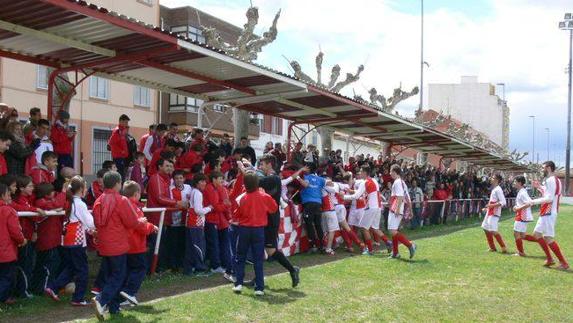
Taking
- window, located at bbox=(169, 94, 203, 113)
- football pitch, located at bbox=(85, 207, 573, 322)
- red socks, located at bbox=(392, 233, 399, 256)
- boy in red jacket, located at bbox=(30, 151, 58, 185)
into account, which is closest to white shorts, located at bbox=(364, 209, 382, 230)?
red socks, located at bbox=(392, 233, 399, 256)

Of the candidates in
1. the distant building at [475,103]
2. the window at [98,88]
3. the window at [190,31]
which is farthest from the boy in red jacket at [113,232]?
the distant building at [475,103]

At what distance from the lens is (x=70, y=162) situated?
32.8 ft

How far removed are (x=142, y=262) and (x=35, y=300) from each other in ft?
4.87

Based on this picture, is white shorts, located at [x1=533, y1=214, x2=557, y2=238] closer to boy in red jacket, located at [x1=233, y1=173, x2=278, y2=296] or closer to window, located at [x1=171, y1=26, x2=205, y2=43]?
boy in red jacket, located at [x1=233, y1=173, x2=278, y2=296]

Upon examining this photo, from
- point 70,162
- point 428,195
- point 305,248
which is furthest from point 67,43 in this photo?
point 428,195

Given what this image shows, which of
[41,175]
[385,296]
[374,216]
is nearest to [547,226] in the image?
[374,216]

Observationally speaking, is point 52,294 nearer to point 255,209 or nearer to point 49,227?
point 49,227

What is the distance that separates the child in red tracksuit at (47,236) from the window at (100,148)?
20075 mm

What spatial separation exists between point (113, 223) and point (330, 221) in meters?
6.55

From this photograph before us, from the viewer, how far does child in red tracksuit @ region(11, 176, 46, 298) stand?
715 centimetres

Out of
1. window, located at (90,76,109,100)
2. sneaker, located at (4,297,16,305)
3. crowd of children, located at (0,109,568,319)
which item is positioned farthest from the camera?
window, located at (90,76,109,100)

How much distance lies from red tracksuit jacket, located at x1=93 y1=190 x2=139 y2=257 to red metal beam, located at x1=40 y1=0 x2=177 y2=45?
8.43 feet

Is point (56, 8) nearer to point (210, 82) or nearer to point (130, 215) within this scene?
point (130, 215)

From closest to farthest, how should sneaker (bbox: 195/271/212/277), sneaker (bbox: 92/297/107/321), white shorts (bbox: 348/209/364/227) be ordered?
sneaker (bbox: 92/297/107/321)
sneaker (bbox: 195/271/212/277)
white shorts (bbox: 348/209/364/227)
